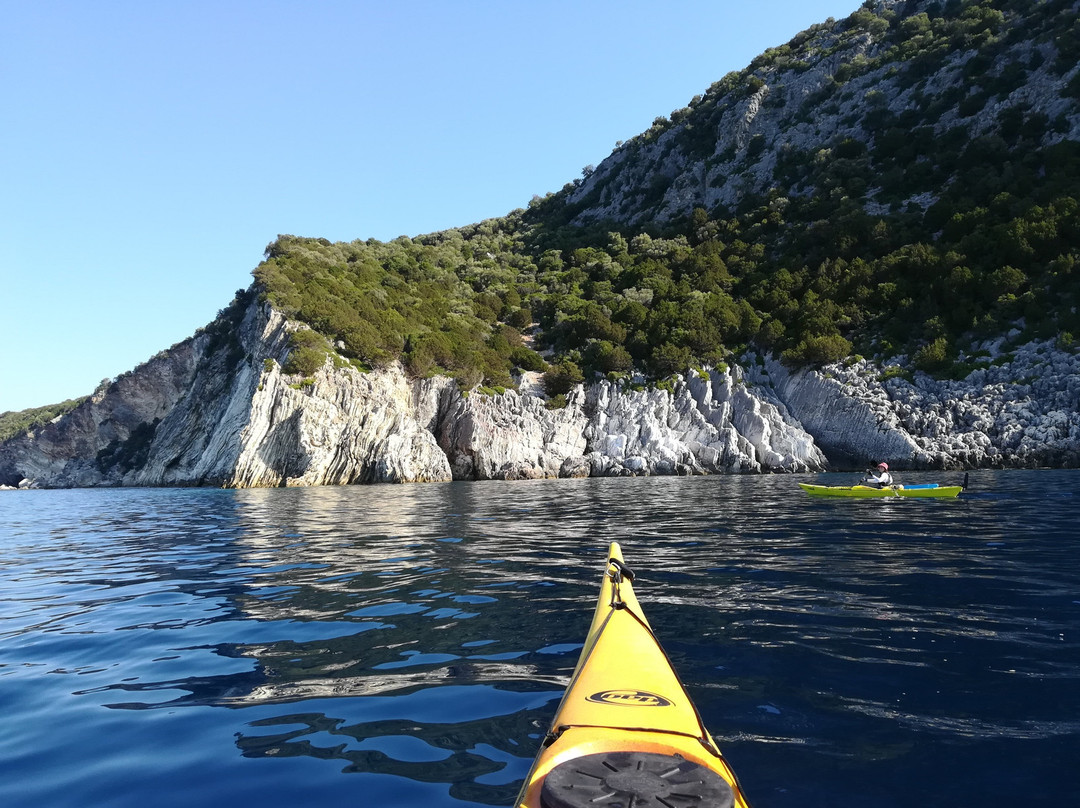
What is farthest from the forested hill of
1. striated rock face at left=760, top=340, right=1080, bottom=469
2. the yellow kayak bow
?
the yellow kayak bow

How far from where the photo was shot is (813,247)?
172 feet

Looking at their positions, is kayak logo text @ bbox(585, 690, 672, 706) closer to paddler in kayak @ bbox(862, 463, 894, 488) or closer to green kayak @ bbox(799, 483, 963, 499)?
green kayak @ bbox(799, 483, 963, 499)

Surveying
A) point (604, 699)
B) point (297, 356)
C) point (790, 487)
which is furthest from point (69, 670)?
point (297, 356)

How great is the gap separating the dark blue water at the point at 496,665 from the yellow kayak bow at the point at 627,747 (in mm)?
567

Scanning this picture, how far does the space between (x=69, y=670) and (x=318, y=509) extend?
16.7 meters

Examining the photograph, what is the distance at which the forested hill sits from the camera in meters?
41.1

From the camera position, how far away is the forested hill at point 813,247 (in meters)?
41.1

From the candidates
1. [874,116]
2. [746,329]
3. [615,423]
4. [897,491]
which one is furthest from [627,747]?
[874,116]

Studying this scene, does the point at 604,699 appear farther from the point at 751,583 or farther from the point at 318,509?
the point at 318,509

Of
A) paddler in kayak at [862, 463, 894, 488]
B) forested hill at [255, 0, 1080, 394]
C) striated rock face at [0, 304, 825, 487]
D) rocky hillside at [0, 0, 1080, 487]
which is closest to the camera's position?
paddler in kayak at [862, 463, 894, 488]

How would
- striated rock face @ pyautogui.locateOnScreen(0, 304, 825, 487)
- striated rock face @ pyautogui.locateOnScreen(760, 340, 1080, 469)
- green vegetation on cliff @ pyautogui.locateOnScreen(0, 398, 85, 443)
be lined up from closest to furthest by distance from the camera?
1. striated rock face @ pyautogui.locateOnScreen(760, 340, 1080, 469)
2. striated rock face @ pyautogui.locateOnScreen(0, 304, 825, 487)
3. green vegetation on cliff @ pyautogui.locateOnScreen(0, 398, 85, 443)

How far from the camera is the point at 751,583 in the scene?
346 inches

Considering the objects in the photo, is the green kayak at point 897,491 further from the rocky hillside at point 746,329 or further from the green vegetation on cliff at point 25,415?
the green vegetation on cliff at point 25,415

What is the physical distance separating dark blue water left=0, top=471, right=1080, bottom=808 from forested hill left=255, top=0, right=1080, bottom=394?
33.4m
